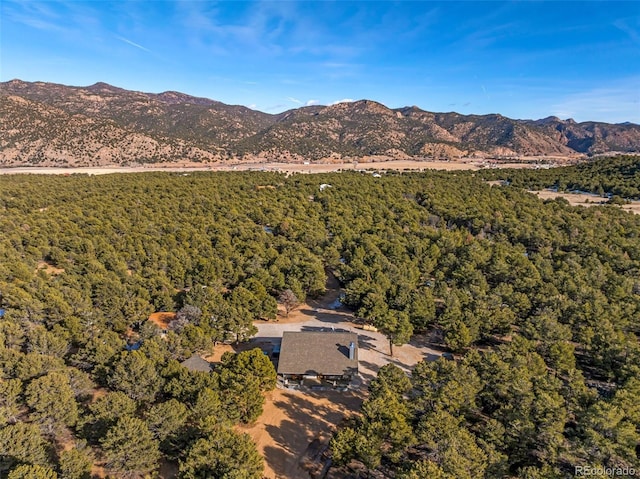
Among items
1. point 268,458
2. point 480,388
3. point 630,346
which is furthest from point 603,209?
point 268,458

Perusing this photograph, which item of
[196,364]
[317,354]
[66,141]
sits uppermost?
[66,141]

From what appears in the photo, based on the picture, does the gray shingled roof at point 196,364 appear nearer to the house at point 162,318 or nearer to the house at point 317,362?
the house at point 317,362

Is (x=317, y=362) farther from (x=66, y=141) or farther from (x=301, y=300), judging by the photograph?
(x=66, y=141)

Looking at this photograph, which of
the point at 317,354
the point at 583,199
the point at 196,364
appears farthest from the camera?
the point at 583,199

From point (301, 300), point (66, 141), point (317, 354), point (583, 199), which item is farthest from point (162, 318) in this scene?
point (66, 141)

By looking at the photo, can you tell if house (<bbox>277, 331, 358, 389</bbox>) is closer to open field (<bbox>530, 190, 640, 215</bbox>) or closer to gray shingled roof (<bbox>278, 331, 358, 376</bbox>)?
gray shingled roof (<bbox>278, 331, 358, 376</bbox>)

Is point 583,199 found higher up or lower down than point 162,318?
higher up
